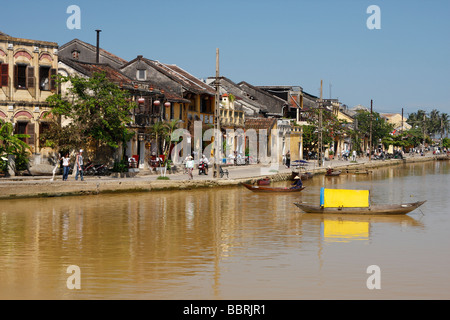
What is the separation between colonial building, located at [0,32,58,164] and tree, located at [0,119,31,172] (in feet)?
3.68

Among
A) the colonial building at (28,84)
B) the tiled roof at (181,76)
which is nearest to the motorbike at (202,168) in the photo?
the tiled roof at (181,76)

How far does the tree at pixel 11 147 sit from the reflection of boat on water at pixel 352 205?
56.2 ft

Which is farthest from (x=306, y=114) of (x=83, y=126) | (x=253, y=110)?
(x=83, y=126)

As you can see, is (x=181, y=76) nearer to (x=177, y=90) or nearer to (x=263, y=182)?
(x=177, y=90)

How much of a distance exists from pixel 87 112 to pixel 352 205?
17.9 meters

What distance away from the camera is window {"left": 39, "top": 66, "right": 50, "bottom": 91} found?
41194 mm

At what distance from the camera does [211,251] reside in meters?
22.2

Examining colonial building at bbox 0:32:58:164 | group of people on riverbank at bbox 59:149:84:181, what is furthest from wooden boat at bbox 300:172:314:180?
colonial building at bbox 0:32:58:164

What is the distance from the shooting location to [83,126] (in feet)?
131

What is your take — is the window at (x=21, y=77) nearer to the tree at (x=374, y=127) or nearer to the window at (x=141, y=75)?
the window at (x=141, y=75)

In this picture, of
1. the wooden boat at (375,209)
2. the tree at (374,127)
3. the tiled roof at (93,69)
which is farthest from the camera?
the tree at (374,127)

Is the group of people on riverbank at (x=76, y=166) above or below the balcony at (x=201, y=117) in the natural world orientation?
below

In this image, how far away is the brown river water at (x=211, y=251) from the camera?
1694 centimetres
